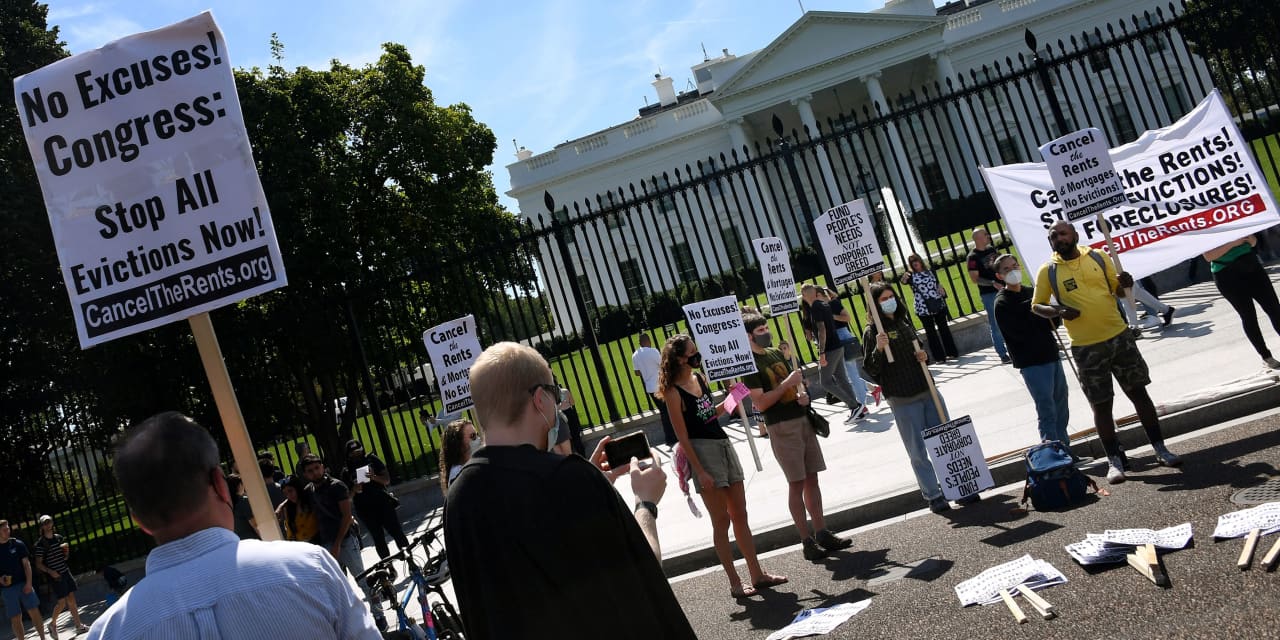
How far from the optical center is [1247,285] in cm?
920

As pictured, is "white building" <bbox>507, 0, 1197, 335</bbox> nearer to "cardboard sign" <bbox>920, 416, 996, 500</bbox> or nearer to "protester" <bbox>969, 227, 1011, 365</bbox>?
"protester" <bbox>969, 227, 1011, 365</bbox>

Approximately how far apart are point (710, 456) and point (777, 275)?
6.64m

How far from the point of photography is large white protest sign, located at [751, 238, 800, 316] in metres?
Result: 13.3

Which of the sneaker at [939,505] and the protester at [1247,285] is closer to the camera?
the sneaker at [939,505]

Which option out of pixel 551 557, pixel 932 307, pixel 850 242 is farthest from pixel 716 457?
pixel 932 307

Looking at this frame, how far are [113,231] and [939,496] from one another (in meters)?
6.04

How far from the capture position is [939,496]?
8070 mm

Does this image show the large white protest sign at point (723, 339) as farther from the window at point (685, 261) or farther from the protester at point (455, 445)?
the protester at point (455, 445)

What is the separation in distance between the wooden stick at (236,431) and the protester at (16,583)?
11.0 meters

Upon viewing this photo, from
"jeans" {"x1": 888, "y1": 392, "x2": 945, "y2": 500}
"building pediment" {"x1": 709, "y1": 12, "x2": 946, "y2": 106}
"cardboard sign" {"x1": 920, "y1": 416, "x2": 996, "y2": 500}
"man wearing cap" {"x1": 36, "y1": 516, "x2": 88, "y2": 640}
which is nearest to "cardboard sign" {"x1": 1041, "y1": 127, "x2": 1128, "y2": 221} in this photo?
"jeans" {"x1": 888, "y1": 392, "x2": 945, "y2": 500}

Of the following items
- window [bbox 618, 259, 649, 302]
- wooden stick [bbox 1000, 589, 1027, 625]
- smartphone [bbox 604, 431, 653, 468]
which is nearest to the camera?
smartphone [bbox 604, 431, 653, 468]

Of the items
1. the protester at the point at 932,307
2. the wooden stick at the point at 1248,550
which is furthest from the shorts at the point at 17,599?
the wooden stick at the point at 1248,550

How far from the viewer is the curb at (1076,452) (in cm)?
835

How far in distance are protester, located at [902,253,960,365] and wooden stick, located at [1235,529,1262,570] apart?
889 centimetres
